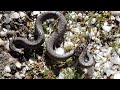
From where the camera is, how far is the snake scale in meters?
6.75

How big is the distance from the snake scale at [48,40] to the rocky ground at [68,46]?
115 millimetres

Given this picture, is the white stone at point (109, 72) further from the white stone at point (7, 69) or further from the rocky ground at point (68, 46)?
the white stone at point (7, 69)

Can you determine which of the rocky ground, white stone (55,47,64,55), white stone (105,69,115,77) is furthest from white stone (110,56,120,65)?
white stone (55,47,64,55)

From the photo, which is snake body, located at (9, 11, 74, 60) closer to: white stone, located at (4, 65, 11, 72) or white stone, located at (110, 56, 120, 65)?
white stone, located at (4, 65, 11, 72)

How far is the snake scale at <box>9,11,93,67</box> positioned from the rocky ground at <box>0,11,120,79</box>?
0.11 metres

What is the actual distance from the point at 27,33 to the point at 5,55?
74 cm

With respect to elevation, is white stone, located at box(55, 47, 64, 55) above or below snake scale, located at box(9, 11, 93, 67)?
below

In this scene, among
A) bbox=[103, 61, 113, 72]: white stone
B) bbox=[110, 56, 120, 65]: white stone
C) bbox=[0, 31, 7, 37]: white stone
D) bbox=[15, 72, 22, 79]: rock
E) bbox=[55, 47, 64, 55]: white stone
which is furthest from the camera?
bbox=[0, 31, 7, 37]: white stone

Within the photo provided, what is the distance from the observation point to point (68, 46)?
22.9 ft

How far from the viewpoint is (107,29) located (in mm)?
7352

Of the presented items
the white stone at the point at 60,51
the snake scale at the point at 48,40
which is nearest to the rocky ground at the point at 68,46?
the white stone at the point at 60,51

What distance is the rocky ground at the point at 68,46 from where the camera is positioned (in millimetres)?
6625
